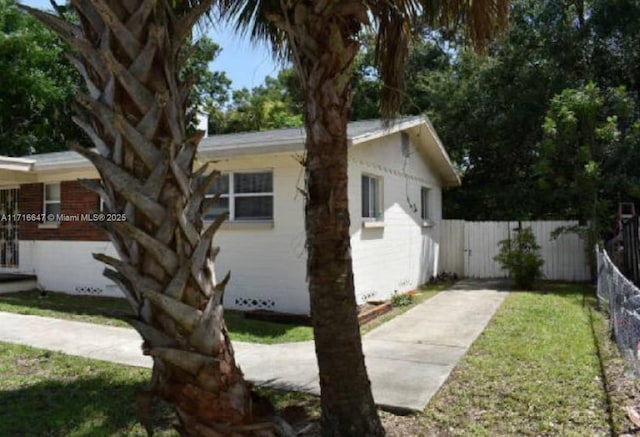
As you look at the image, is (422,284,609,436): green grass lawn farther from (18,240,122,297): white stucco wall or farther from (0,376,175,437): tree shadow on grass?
(18,240,122,297): white stucco wall

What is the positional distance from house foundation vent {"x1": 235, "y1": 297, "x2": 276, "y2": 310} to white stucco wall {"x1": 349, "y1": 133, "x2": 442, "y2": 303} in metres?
1.79

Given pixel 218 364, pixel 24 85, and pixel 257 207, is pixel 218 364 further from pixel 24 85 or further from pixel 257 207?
pixel 24 85

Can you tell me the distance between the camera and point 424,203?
17438mm

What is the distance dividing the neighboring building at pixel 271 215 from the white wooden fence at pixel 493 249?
78cm

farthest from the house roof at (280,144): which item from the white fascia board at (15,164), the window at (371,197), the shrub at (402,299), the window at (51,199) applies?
the shrub at (402,299)

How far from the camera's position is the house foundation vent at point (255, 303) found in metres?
10.8

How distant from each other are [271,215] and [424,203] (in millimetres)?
7855

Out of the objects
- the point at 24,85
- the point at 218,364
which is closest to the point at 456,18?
the point at 218,364

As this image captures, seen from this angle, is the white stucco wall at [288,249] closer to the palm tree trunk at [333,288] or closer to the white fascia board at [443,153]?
the white fascia board at [443,153]

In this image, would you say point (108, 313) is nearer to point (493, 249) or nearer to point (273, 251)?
point (273, 251)

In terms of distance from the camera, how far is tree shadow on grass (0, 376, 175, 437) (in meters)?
5.07

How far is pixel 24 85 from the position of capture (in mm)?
22312

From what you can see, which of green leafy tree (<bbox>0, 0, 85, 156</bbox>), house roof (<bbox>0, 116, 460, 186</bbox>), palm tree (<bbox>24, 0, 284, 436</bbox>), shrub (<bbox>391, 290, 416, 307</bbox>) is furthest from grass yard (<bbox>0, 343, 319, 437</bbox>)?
green leafy tree (<bbox>0, 0, 85, 156</bbox>)

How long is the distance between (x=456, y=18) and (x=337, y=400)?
12.9 feet
